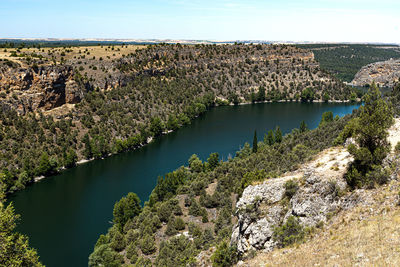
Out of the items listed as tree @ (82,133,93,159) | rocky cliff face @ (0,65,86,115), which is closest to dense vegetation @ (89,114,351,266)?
tree @ (82,133,93,159)

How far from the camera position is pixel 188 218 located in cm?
4362

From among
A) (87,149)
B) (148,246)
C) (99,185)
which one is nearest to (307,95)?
(87,149)

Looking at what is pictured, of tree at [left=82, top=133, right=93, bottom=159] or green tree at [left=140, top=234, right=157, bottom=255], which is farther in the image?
tree at [left=82, top=133, right=93, bottom=159]

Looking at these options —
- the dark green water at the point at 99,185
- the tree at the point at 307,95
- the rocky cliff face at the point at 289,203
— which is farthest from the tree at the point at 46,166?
the tree at the point at 307,95

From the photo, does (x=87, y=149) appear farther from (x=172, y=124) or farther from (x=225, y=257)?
(x=225, y=257)

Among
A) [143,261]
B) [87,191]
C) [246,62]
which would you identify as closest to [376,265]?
[143,261]

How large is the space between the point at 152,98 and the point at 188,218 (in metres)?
78.0

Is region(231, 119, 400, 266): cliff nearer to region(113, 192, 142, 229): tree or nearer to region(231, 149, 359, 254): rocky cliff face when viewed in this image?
region(231, 149, 359, 254): rocky cliff face

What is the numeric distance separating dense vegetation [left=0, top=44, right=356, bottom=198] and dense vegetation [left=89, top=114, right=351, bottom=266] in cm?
1693

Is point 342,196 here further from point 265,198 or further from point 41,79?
point 41,79

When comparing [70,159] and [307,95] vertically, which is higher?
[307,95]

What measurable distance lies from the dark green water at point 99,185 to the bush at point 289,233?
31.2 metres

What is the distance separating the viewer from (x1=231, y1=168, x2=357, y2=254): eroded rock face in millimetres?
20547

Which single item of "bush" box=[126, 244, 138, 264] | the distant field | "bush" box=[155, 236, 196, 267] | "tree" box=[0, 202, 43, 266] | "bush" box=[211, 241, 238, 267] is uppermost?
the distant field
